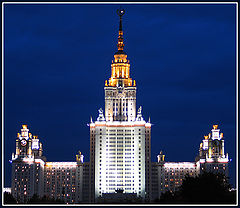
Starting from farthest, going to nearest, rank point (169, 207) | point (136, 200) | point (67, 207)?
point (136, 200) → point (67, 207) → point (169, 207)

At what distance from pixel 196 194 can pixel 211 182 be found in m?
3.28

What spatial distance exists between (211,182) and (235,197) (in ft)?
16.2

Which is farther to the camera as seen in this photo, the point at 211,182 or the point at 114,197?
the point at 114,197

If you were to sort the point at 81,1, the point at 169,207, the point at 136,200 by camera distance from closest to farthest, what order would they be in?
the point at 81,1, the point at 169,207, the point at 136,200

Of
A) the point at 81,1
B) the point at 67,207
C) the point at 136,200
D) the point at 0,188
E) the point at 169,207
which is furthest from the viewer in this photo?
the point at 136,200

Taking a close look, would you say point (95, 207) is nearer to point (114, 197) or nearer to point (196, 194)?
point (196, 194)

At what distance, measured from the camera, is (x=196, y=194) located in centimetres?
11819

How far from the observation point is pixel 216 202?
4469 inches

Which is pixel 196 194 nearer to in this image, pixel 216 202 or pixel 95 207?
pixel 216 202

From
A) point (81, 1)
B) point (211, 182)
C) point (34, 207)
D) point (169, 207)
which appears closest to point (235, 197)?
point (211, 182)

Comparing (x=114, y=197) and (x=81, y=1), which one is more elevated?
(x=81, y=1)

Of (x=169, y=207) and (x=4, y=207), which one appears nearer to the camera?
(x=169, y=207)

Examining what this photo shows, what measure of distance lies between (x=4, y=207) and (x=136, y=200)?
9210cm

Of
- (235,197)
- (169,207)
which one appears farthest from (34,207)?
(235,197)
